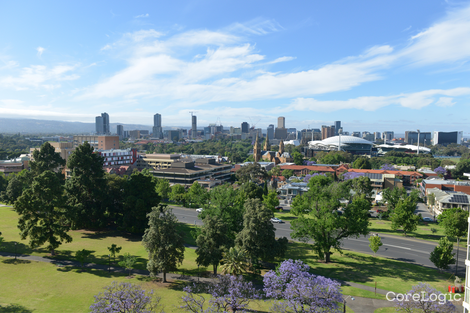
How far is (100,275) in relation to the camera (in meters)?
32.5

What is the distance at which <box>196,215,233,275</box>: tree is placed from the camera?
3209 cm

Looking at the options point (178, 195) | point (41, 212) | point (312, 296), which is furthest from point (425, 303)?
point (178, 195)

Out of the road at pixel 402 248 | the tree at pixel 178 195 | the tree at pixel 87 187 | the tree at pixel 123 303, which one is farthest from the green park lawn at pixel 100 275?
the tree at pixel 178 195

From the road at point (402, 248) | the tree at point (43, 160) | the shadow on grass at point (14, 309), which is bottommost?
the road at point (402, 248)

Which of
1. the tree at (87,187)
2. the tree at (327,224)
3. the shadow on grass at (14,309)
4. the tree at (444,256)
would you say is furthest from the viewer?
the tree at (87,187)

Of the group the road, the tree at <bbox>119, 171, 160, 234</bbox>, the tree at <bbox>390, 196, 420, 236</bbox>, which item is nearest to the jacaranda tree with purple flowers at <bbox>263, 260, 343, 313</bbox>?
the road

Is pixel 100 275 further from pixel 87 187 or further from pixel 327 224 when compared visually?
pixel 327 224

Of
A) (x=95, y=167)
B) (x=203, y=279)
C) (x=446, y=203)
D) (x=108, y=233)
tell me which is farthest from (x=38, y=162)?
(x=446, y=203)

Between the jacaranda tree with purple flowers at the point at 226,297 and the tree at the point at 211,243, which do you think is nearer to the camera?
the jacaranda tree with purple flowers at the point at 226,297

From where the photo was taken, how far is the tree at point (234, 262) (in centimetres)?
2950

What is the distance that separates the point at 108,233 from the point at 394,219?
165 ft

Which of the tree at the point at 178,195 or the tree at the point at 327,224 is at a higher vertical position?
the tree at the point at 327,224

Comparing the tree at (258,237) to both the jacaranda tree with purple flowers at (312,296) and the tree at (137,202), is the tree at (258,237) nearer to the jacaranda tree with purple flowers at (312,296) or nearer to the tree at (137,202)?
the jacaranda tree with purple flowers at (312,296)

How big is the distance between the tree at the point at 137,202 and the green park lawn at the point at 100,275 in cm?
229
